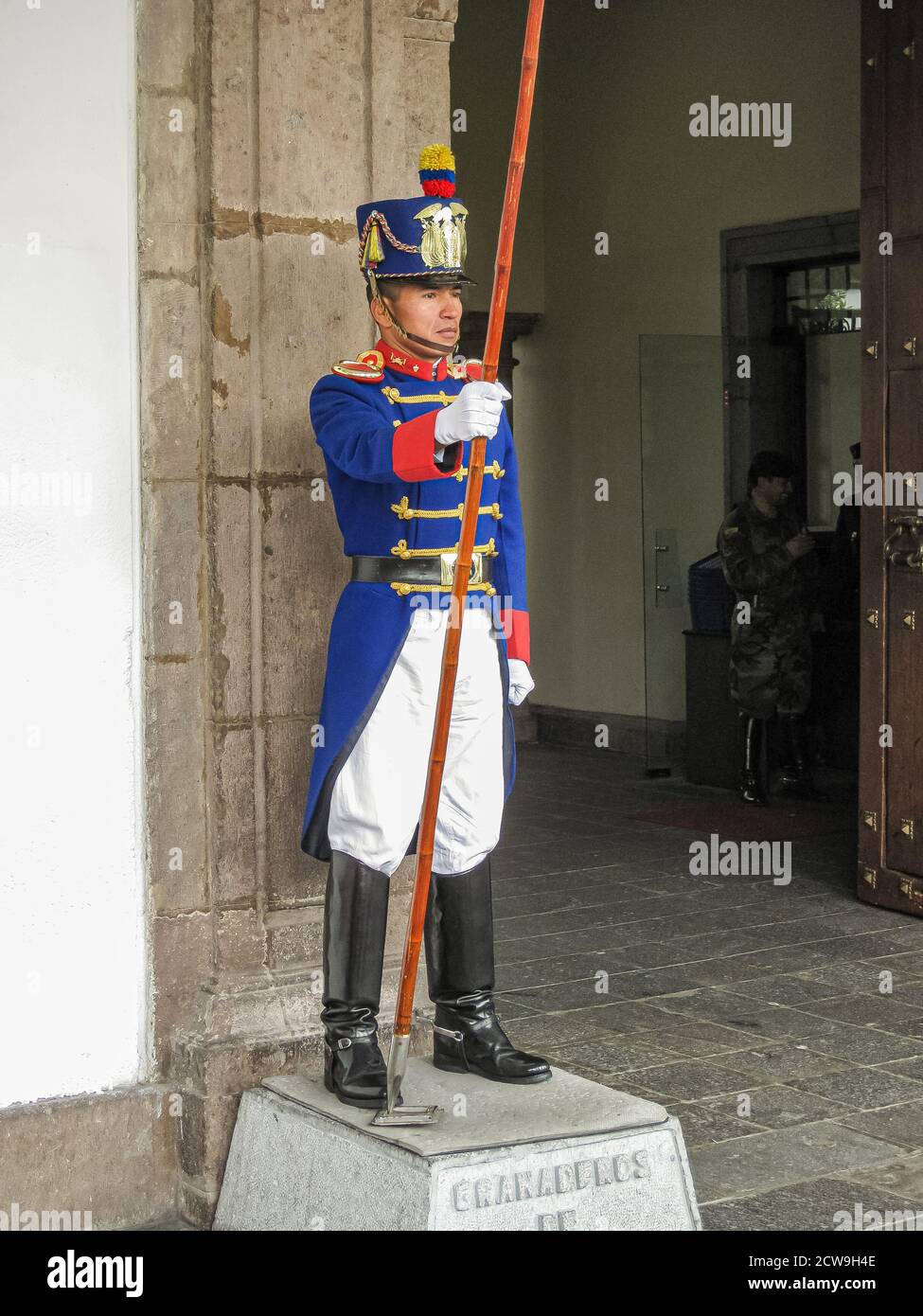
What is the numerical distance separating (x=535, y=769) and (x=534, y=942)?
3.97 metres

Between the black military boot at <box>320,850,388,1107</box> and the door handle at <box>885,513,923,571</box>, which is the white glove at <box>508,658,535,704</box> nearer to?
the black military boot at <box>320,850,388,1107</box>

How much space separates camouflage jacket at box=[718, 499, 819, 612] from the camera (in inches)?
345

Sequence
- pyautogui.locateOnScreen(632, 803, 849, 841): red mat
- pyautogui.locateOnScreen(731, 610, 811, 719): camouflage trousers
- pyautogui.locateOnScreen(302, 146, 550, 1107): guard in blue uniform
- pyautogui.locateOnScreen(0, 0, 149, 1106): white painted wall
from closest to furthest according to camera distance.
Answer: pyautogui.locateOnScreen(302, 146, 550, 1107): guard in blue uniform → pyautogui.locateOnScreen(0, 0, 149, 1106): white painted wall → pyautogui.locateOnScreen(632, 803, 849, 841): red mat → pyautogui.locateOnScreen(731, 610, 811, 719): camouflage trousers

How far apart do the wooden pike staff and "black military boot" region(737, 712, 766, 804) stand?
5.41 meters

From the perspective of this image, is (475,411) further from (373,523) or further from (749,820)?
(749,820)

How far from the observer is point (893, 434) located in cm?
636

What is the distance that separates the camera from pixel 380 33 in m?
4.02

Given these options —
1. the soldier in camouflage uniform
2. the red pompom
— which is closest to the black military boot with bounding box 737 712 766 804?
the soldier in camouflage uniform

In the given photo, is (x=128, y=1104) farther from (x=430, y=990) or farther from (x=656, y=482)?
(x=656, y=482)

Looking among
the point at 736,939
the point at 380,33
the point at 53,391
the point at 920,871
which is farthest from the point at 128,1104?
the point at 920,871

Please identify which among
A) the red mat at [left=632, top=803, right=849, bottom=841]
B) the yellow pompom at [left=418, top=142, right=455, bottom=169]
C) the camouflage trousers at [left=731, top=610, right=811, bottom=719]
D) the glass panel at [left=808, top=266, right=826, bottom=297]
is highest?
the glass panel at [left=808, top=266, right=826, bottom=297]

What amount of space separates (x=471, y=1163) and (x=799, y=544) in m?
5.98

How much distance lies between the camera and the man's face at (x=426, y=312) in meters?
3.57

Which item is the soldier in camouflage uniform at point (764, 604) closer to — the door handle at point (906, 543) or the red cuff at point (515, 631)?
the door handle at point (906, 543)
